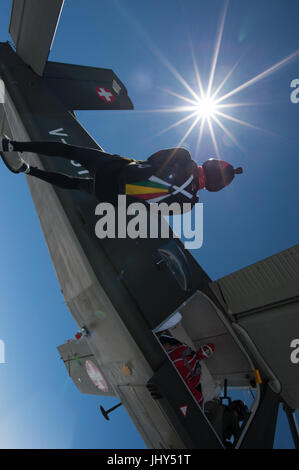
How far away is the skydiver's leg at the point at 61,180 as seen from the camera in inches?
87.2

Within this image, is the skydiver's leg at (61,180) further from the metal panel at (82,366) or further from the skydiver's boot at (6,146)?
the metal panel at (82,366)

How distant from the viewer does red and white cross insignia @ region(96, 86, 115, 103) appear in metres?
4.55

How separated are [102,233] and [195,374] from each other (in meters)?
1.64

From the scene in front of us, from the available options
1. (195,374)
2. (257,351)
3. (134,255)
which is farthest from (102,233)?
(257,351)

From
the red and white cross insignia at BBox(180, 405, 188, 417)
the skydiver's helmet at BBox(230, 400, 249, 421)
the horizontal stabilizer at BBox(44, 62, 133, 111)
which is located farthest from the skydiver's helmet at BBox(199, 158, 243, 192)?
the horizontal stabilizer at BBox(44, 62, 133, 111)

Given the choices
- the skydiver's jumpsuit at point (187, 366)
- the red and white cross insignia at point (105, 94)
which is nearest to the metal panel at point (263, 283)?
the skydiver's jumpsuit at point (187, 366)

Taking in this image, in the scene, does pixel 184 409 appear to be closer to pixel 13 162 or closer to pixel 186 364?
pixel 186 364

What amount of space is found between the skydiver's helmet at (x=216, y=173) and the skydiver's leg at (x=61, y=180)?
1.13 metres

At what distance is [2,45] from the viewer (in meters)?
4.09

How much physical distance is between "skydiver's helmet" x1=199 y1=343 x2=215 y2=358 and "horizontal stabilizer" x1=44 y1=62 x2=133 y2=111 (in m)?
4.07

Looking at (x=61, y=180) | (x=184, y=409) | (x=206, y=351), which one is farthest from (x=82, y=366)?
(x=61, y=180)

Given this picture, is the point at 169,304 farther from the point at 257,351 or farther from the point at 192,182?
the point at 192,182

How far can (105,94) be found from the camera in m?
4.64

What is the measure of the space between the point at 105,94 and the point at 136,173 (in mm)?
3373
